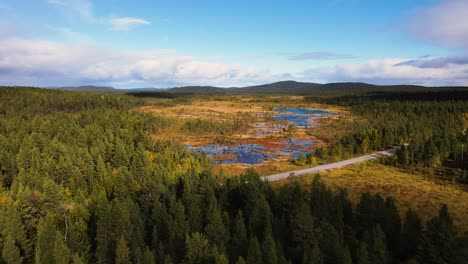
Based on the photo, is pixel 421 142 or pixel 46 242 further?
pixel 421 142

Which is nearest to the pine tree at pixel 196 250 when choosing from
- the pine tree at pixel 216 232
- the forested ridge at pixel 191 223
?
the forested ridge at pixel 191 223

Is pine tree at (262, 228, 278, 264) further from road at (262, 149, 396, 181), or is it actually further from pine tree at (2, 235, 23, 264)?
road at (262, 149, 396, 181)

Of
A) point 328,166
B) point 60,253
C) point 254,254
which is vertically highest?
point 254,254

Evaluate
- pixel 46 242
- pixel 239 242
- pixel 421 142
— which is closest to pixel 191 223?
pixel 239 242

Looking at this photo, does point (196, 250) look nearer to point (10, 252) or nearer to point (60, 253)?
point (60, 253)

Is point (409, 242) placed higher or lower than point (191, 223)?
lower

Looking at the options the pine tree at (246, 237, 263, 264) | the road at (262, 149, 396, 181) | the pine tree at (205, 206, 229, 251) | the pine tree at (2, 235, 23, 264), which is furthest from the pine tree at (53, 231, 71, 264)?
the road at (262, 149, 396, 181)

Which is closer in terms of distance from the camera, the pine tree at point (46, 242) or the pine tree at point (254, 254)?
the pine tree at point (254, 254)

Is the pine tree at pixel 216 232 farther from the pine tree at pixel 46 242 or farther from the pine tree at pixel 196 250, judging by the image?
the pine tree at pixel 46 242

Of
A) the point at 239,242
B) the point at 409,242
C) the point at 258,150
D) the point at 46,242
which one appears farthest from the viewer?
the point at 258,150
